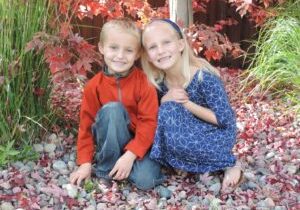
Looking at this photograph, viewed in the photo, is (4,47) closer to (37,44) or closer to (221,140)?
(37,44)

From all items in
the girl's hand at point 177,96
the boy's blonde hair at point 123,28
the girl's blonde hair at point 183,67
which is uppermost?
the boy's blonde hair at point 123,28

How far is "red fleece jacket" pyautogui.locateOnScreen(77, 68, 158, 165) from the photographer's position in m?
2.96

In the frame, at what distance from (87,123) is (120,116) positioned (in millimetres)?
260

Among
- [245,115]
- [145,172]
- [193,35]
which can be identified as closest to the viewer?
[145,172]

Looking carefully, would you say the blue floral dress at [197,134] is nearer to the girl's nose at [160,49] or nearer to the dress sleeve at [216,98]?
the dress sleeve at [216,98]

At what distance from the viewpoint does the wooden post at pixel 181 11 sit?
4.21m

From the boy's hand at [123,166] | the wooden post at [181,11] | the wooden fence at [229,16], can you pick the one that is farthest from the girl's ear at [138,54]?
the wooden fence at [229,16]

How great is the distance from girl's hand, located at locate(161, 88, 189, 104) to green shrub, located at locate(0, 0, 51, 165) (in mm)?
773

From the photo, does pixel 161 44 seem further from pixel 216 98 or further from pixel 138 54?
pixel 216 98

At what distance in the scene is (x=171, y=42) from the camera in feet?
9.73

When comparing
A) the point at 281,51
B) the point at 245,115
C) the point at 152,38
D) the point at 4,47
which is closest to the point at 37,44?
the point at 4,47

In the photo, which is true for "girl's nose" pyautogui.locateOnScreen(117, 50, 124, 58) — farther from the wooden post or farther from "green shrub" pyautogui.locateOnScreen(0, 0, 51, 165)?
the wooden post

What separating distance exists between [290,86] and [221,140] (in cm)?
178

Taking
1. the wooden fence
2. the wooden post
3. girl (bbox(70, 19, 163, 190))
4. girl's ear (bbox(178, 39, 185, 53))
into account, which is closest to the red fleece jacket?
girl (bbox(70, 19, 163, 190))
